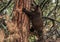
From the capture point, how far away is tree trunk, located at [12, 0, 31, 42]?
131 inches

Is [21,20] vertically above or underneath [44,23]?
above

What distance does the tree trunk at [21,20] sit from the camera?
332 centimetres

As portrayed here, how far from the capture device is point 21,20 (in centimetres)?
334

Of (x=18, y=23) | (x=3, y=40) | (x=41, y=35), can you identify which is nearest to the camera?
(x=3, y=40)

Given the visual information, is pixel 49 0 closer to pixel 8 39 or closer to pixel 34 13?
pixel 34 13

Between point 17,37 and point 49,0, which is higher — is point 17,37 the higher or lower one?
the lower one

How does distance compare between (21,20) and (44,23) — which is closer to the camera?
(21,20)

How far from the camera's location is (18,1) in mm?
3410

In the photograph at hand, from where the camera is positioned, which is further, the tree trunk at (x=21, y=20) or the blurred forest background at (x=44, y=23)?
the tree trunk at (x=21, y=20)

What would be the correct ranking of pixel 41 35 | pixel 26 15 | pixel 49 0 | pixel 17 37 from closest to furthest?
pixel 17 37, pixel 26 15, pixel 41 35, pixel 49 0

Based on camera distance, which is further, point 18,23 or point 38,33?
point 38,33

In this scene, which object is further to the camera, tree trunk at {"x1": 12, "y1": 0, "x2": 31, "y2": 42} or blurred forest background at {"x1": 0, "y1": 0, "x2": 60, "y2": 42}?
tree trunk at {"x1": 12, "y1": 0, "x2": 31, "y2": 42}

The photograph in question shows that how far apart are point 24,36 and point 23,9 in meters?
0.46

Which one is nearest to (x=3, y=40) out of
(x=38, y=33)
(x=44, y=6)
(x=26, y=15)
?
(x=26, y=15)
